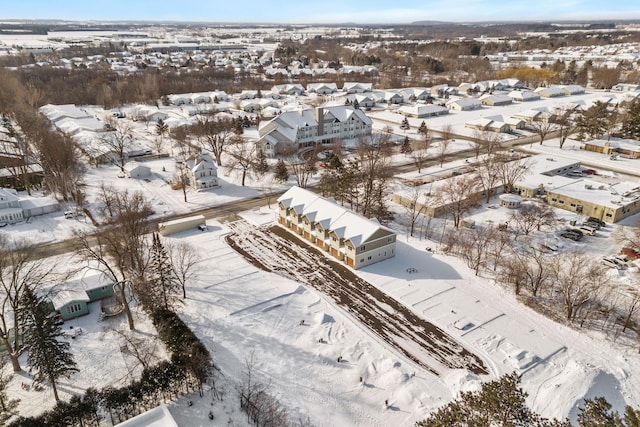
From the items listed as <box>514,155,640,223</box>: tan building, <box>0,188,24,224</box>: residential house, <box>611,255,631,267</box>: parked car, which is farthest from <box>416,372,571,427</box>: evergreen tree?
<box>0,188,24,224</box>: residential house

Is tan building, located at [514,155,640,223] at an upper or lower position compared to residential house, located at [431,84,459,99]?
lower

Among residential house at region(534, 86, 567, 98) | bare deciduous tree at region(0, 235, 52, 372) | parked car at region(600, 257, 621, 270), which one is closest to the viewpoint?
bare deciduous tree at region(0, 235, 52, 372)

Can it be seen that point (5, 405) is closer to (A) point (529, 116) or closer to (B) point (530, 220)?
(B) point (530, 220)

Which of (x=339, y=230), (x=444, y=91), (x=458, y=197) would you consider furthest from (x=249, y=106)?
(x=339, y=230)

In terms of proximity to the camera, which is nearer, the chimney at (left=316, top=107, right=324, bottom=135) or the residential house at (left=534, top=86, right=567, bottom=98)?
the chimney at (left=316, top=107, right=324, bottom=135)

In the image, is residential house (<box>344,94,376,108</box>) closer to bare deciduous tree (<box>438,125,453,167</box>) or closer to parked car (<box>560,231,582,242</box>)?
bare deciduous tree (<box>438,125,453,167</box>)

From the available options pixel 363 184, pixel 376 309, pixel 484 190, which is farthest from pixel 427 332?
pixel 484 190
